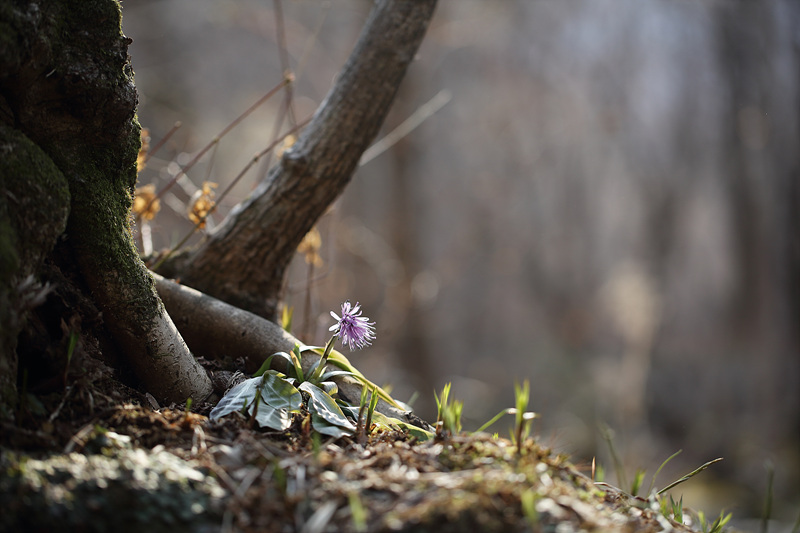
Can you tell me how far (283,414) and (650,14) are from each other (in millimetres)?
13708

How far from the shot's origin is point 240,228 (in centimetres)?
235

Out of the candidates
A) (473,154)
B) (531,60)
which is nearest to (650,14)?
(531,60)

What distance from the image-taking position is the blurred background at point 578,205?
7828 mm

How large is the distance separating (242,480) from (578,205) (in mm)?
16243

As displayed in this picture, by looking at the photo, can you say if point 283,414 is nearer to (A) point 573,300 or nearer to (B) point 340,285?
(B) point 340,285

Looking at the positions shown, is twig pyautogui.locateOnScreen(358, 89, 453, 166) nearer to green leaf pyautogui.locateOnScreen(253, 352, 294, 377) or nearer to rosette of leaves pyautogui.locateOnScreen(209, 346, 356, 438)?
green leaf pyautogui.locateOnScreen(253, 352, 294, 377)

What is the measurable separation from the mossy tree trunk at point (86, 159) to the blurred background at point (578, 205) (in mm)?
5195

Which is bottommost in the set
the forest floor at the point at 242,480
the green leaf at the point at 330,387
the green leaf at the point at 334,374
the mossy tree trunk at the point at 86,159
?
the forest floor at the point at 242,480

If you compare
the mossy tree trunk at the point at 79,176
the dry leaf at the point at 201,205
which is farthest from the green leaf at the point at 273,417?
the dry leaf at the point at 201,205

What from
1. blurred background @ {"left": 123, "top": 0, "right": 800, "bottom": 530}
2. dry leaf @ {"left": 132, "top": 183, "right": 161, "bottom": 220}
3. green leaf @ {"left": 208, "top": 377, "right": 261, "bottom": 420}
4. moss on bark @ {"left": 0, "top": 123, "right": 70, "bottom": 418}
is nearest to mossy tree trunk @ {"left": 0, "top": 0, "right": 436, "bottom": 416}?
moss on bark @ {"left": 0, "top": 123, "right": 70, "bottom": 418}

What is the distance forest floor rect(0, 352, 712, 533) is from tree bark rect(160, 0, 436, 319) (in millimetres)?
987

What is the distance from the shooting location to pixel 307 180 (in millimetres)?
2361

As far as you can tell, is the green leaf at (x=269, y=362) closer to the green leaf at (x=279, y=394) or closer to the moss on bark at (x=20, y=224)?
the green leaf at (x=279, y=394)

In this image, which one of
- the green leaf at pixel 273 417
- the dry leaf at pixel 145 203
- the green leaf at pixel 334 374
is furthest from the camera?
the dry leaf at pixel 145 203
